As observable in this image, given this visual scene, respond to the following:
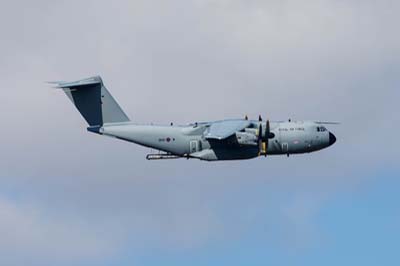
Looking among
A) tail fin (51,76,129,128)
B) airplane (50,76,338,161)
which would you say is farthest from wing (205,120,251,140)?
tail fin (51,76,129,128)

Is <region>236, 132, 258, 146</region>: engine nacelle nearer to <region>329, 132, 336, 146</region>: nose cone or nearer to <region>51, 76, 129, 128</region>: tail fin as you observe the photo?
<region>329, 132, 336, 146</region>: nose cone

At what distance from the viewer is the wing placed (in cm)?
11044

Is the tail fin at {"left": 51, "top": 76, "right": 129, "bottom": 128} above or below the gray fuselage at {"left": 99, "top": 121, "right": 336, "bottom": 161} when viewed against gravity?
above

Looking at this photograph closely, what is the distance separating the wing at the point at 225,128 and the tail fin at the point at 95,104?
18.2 feet

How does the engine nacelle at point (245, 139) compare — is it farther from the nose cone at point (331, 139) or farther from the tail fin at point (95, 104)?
the tail fin at point (95, 104)

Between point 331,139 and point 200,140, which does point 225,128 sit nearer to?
point 200,140

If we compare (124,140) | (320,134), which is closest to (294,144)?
(320,134)

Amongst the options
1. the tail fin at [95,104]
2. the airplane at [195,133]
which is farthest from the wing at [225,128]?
the tail fin at [95,104]

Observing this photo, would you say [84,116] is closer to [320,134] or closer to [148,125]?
[148,125]

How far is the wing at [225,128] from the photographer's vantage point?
110438 millimetres

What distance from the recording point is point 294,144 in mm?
113500

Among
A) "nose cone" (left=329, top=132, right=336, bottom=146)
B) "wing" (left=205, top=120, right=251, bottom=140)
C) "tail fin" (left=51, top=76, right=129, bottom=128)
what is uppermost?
"tail fin" (left=51, top=76, right=129, bottom=128)

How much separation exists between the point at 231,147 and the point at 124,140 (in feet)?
20.9

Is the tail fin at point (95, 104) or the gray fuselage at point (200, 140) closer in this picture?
the gray fuselage at point (200, 140)
